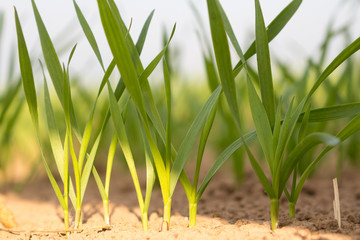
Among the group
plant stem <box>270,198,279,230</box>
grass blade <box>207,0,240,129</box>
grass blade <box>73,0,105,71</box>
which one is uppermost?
grass blade <box>73,0,105,71</box>

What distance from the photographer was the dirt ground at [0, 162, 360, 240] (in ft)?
2.66

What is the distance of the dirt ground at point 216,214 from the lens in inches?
31.9

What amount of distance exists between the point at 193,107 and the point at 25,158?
1275mm

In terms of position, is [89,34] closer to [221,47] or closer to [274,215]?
[221,47]

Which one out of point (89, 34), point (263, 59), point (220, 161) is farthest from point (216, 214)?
point (89, 34)

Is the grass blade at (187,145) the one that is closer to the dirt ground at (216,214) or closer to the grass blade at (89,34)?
the dirt ground at (216,214)

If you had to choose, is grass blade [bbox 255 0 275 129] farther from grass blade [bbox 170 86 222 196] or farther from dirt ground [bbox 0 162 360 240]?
dirt ground [bbox 0 162 360 240]

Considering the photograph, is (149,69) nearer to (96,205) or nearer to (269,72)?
(269,72)

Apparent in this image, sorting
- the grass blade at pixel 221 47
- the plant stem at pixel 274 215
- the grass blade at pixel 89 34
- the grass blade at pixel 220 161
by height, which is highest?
the grass blade at pixel 89 34

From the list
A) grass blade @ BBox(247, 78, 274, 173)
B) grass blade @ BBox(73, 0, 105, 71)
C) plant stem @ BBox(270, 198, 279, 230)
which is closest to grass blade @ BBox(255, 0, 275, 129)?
grass blade @ BBox(247, 78, 274, 173)

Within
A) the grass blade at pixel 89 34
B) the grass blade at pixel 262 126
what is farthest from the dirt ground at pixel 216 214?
the grass blade at pixel 89 34

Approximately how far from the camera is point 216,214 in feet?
3.64

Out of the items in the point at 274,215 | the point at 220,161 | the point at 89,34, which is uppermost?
the point at 89,34

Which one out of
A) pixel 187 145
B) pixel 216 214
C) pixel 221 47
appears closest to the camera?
pixel 221 47
